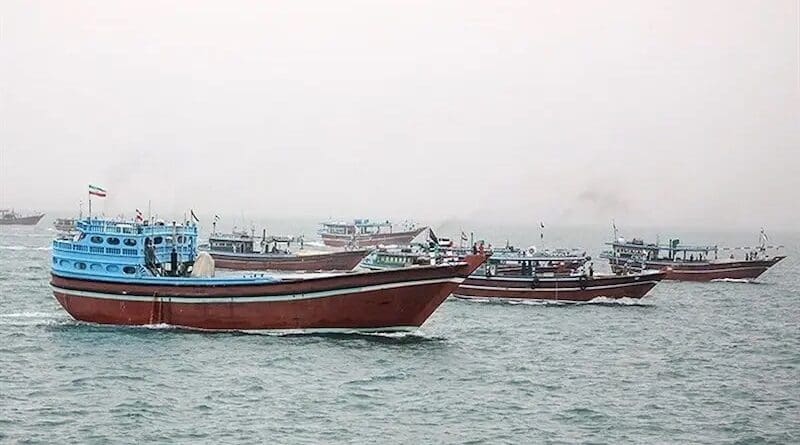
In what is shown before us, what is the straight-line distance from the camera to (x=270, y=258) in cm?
10712

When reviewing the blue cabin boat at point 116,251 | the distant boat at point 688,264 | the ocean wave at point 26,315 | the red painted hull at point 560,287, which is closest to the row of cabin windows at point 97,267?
the blue cabin boat at point 116,251

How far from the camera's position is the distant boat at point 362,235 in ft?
454

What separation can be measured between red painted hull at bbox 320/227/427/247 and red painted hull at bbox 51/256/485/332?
81284 millimetres

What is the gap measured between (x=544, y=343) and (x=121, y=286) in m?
25.9

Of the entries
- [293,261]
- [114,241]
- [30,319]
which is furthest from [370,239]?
[114,241]

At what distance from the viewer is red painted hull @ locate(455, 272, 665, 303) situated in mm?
78625

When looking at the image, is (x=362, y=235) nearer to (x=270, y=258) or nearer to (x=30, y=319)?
(x=270, y=258)

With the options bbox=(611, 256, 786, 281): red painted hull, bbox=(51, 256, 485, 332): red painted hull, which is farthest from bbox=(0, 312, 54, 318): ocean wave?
bbox=(611, 256, 786, 281): red painted hull

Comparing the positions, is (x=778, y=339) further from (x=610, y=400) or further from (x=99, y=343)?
(x=99, y=343)

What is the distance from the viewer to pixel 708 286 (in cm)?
10219

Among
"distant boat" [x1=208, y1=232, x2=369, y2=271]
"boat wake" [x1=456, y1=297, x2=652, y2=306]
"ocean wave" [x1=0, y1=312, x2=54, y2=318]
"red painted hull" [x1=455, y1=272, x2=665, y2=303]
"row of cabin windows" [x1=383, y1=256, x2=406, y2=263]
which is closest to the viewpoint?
"ocean wave" [x1=0, y1=312, x2=54, y2=318]

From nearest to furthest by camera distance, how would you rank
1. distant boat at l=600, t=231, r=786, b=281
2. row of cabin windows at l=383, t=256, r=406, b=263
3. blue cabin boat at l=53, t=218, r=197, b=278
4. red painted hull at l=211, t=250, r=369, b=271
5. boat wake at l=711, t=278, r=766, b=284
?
blue cabin boat at l=53, t=218, r=197, b=278 < row of cabin windows at l=383, t=256, r=406, b=263 < red painted hull at l=211, t=250, r=369, b=271 < distant boat at l=600, t=231, r=786, b=281 < boat wake at l=711, t=278, r=766, b=284

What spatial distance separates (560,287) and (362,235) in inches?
2502

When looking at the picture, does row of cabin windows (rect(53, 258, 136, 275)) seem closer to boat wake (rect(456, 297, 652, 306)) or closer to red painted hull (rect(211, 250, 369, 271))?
boat wake (rect(456, 297, 652, 306))
